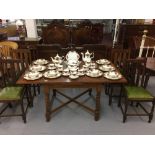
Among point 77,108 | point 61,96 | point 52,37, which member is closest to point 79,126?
point 77,108

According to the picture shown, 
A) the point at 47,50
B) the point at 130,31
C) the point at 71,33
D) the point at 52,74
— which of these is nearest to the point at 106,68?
the point at 52,74

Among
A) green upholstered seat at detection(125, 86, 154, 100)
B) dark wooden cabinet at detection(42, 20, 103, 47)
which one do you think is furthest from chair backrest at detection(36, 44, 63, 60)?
green upholstered seat at detection(125, 86, 154, 100)

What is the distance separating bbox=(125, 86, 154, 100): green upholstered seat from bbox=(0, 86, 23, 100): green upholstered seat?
1.61 m

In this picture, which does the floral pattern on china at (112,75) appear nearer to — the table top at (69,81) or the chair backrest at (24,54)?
the table top at (69,81)

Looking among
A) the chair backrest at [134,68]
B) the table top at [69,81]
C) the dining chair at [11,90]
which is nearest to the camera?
the table top at [69,81]

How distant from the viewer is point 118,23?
4676 mm

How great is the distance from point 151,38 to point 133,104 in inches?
86.8

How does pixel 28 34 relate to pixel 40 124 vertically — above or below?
above

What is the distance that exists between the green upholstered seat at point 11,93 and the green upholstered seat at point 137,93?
5.27 ft

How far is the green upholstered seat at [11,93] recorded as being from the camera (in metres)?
2.46

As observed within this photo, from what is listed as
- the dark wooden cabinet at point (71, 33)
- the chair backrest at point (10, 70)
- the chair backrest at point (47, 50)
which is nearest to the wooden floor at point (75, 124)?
the chair backrest at point (10, 70)

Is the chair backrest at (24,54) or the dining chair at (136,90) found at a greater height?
the chair backrest at (24,54)
